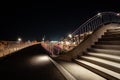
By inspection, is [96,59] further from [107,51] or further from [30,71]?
[30,71]

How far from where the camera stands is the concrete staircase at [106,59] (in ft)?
18.9

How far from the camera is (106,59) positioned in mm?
7180

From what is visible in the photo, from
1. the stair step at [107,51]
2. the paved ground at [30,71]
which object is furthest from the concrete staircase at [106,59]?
the paved ground at [30,71]

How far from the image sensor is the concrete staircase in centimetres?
578

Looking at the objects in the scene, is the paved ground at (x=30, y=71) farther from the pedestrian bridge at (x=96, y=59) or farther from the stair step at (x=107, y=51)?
the stair step at (x=107, y=51)

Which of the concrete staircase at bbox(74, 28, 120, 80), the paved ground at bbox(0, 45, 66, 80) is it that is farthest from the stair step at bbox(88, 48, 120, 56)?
the paved ground at bbox(0, 45, 66, 80)

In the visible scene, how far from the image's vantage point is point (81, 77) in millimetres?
5938

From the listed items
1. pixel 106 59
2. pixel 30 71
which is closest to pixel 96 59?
pixel 106 59

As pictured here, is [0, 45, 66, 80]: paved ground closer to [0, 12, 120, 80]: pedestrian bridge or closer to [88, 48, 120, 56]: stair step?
[0, 12, 120, 80]: pedestrian bridge

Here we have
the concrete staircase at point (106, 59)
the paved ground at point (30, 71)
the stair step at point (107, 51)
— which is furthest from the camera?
the stair step at point (107, 51)

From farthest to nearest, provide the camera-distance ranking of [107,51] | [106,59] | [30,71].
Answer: [30,71]
[107,51]
[106,59]

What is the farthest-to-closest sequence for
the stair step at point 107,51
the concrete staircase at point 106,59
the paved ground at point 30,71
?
the stair step at point 107,51 < the paved ground at point 30,71 < the concrete staircase at point 106,59

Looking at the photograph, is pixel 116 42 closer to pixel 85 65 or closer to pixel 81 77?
pixel 85 65

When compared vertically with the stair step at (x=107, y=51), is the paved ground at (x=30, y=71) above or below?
below
